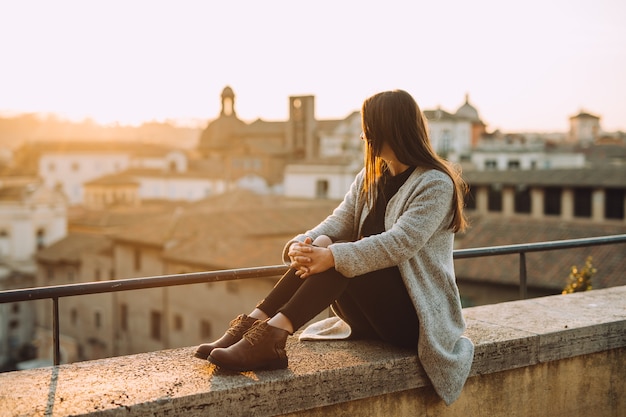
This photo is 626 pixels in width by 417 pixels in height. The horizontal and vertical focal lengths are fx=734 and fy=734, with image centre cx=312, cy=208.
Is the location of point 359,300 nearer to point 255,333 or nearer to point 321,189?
point 255,333

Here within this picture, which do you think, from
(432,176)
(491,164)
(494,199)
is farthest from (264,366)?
(491,164)

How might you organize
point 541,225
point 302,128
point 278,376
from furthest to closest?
point 302,128
point 541,225
point 278,376

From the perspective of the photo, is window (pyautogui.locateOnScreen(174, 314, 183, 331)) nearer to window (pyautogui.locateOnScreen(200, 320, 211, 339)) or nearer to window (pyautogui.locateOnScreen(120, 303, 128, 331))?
window (pyautogui.locateOnScreen(200, 320, 211, 339))

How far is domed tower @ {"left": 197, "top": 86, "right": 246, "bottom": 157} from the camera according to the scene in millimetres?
81125

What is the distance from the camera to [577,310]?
3.80m

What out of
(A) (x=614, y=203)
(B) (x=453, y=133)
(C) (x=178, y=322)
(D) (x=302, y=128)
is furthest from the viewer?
(D) (x=302, y=128)

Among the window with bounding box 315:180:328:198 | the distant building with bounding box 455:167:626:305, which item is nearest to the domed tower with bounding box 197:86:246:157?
the window with bounding box 315:180:328:198

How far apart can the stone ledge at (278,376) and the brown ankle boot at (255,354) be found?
36 millimetres

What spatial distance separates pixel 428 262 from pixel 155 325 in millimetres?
27883

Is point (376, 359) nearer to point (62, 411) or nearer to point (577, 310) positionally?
point (62, 411)

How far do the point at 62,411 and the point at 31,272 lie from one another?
4680 centimetres

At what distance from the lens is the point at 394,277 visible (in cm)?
286

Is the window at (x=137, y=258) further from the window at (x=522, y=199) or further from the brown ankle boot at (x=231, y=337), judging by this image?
the brown ankle boot at (x=231, y=337)

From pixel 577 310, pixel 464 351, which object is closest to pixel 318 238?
pixel 464 351
